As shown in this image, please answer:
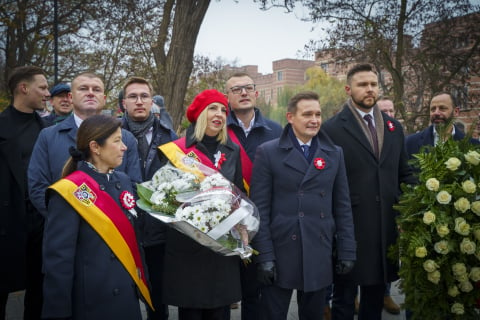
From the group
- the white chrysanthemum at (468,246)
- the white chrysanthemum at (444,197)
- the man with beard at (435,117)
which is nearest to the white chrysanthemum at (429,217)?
the white chrysanthemum at (444,197)

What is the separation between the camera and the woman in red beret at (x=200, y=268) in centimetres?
345

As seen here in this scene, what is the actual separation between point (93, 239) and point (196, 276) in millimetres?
860

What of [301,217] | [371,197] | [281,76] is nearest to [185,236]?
[301,217]

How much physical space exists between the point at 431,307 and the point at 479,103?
37.8 feet

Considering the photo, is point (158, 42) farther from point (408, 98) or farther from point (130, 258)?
point (130, 258)

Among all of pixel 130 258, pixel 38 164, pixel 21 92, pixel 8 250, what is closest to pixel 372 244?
pixel 130 258

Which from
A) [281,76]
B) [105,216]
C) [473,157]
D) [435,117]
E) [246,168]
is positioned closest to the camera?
[105,216]

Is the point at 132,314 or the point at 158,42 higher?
the point at 158,42

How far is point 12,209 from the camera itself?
4.21 metres

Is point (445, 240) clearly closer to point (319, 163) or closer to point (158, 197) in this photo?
point (319, 163)

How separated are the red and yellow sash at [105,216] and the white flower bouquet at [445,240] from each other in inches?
83.3

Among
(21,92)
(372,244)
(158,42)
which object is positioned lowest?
(372,244)

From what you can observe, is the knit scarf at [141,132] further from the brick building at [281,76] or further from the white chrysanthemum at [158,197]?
the brick building at [281,76]

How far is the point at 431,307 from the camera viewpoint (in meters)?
3.46
